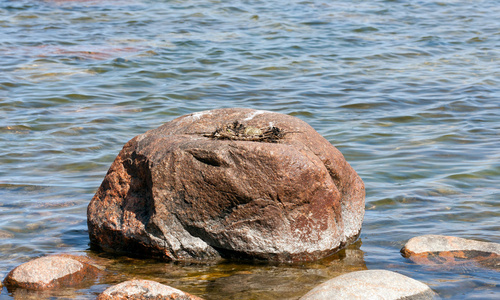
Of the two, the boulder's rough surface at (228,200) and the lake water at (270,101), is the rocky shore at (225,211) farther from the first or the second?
the lake water at (270,101)

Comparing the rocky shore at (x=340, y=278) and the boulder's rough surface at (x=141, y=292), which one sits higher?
the boulder's rough surface at (x=141, y=292)

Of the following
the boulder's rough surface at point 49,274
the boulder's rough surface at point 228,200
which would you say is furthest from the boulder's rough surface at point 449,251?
the boulder's rough surface at point 49,274

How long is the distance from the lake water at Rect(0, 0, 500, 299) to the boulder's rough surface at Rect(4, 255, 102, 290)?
152 millimetres

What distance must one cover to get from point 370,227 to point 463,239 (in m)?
0.90

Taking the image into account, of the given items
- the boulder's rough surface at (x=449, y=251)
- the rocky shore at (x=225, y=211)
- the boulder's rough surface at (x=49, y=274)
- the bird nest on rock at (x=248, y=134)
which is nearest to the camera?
the boulder's rough surface at (x=49, y=274)

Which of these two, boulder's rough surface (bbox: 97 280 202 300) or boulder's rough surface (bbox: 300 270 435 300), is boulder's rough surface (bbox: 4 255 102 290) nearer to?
boulder's rough surface (bbox: 97 280 202 300)

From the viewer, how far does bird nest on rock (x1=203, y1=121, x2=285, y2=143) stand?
4.89m

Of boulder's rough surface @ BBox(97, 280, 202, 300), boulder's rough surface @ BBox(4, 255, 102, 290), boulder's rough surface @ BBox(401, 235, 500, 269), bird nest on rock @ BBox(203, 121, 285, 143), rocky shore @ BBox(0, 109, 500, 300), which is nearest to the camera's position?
boulder's rough surface @ BBox(97, 280, 202, 300)

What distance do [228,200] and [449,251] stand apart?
1822mm

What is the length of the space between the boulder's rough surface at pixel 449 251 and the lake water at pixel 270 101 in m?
0.14

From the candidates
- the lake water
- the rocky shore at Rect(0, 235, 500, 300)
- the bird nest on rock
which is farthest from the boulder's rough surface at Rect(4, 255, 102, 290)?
the bird nest on rock

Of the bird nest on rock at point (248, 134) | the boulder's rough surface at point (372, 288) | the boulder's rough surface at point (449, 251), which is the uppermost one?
the bird nest on rock at point (248, 134)

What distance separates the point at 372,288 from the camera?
3920mm

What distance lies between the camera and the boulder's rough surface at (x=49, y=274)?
166 inches
